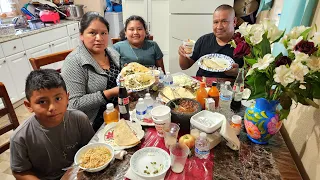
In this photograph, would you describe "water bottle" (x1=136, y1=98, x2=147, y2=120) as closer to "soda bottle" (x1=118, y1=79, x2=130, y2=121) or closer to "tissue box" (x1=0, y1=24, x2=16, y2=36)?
"soda bottle" (x1=118, y1=79, x2=130, y2=121)

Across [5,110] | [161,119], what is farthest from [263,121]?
[5,110]

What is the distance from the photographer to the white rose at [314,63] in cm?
78

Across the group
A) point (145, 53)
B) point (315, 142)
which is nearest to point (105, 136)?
point (315, 142)

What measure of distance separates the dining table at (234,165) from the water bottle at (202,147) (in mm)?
27

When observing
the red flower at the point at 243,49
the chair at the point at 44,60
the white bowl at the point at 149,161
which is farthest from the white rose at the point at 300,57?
the chair at the point at 44,60

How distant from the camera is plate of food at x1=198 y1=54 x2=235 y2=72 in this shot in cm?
169

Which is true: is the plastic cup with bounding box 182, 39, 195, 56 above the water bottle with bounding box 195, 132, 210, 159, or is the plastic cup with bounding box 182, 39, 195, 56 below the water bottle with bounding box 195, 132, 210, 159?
above

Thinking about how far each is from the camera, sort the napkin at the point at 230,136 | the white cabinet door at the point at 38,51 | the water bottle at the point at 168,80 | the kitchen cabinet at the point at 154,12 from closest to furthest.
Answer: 1. the napkin at the point at 230,136
2. the water bottle at the point at 168,80
3. the white cabinet door at the point at 38,51
4. the kitchen cabinet at the point at 154,12

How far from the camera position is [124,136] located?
107cm

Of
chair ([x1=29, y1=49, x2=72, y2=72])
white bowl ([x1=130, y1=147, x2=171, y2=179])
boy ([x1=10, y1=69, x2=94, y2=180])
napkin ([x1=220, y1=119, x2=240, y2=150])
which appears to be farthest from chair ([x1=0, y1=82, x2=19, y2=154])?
napkin ([x1=220, y1=119, x2=240, y2=150])

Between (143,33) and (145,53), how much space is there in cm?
21

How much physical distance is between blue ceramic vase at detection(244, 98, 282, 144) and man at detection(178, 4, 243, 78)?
774mm

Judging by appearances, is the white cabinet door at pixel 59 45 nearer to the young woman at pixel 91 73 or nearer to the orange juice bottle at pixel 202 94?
the young woman at pixel 91 73

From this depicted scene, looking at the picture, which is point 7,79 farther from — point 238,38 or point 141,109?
point 238,38
